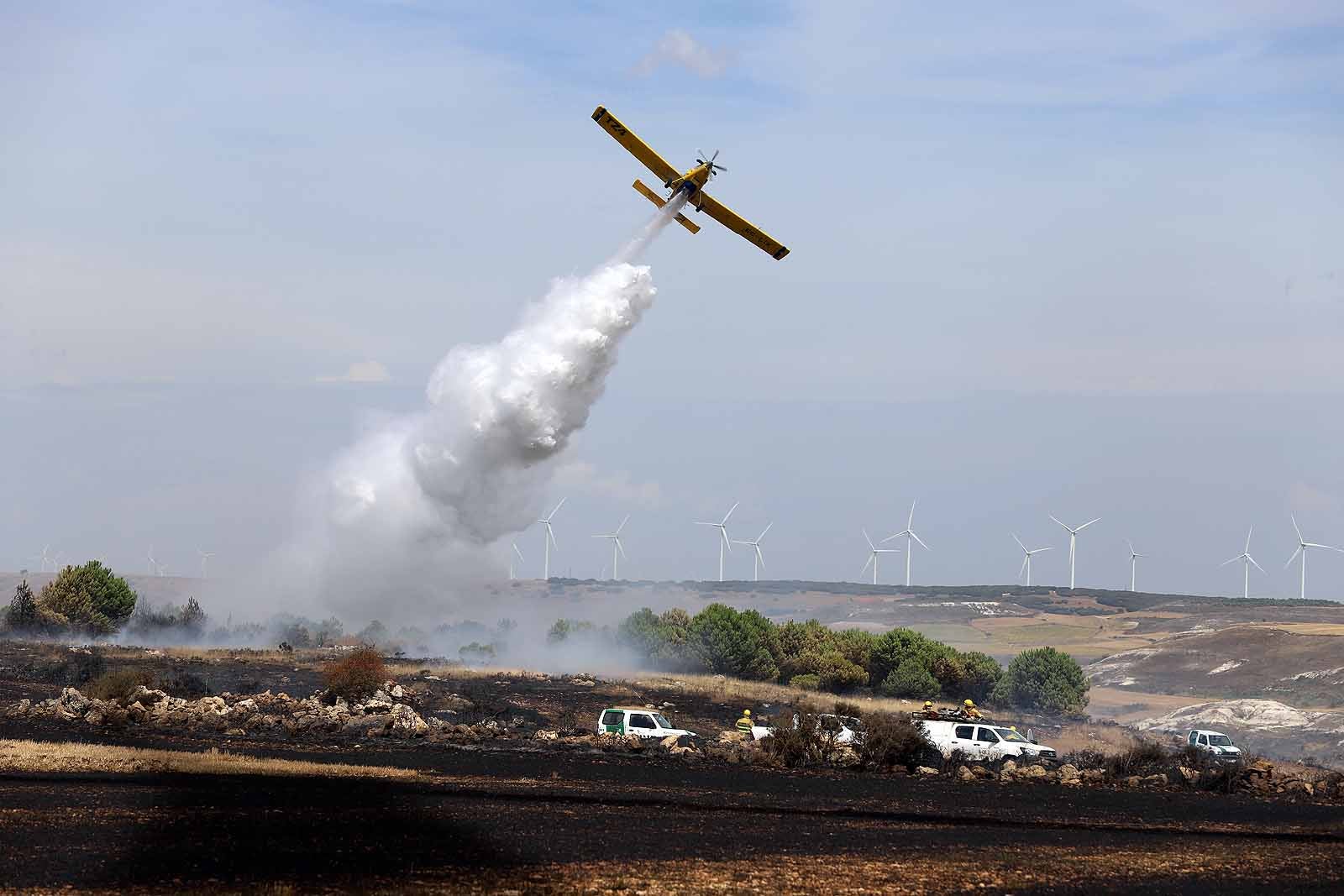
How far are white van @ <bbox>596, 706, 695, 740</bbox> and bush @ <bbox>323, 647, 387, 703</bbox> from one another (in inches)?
389

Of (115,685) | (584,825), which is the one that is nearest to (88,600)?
(115,685)

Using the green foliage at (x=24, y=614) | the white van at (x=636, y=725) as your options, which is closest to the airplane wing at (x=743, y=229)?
the white van at (x=636, y=725)

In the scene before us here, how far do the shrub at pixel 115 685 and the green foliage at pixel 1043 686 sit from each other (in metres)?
41.8

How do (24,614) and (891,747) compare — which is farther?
(24,614)

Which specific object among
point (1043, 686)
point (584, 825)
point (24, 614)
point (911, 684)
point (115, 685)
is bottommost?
point (584, 825)

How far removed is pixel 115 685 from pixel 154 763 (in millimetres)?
15966

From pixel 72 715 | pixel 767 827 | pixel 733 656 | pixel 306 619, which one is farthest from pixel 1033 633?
pixel 767 827

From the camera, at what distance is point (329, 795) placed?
83.9ft

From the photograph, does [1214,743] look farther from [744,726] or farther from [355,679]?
[355,679]

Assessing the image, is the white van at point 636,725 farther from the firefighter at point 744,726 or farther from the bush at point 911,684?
the bush at point 911,684

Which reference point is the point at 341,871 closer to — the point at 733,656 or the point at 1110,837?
the point at 1110,837

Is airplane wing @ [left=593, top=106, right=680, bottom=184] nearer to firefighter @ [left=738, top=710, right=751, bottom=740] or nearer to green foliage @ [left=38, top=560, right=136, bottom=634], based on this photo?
firefighter @ [left=738, top=710, right=751, bottom=740]

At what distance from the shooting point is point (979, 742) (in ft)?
126

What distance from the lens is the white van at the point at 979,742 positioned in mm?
38031
